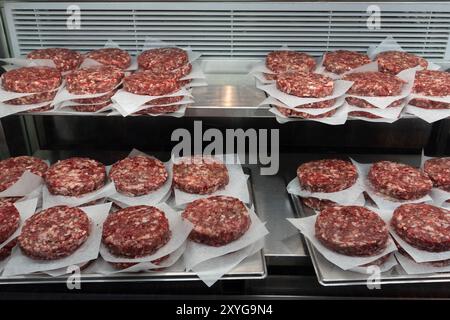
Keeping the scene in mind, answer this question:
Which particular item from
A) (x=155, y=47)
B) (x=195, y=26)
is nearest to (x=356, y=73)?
(x=195, y=26)

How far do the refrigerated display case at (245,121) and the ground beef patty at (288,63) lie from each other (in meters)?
0.08

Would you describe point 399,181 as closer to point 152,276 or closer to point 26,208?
point 152,276

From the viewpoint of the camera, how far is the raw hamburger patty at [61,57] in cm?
188

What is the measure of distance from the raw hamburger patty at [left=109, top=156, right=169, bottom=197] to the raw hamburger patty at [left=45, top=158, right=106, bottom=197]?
6 centimetres

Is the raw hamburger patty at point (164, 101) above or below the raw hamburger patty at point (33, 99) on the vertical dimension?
below

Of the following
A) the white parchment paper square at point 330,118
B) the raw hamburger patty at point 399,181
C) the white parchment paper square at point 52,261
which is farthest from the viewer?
the raw hamburger patty at point 399,181

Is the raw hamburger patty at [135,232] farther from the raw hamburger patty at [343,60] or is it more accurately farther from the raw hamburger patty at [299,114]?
the raw hamburger patty at [343,60]

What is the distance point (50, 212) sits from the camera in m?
1.70

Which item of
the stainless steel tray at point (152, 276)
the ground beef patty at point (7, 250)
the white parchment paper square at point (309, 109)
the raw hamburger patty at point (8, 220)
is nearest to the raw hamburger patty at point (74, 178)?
the raw hamburger patty at point (8, 220)

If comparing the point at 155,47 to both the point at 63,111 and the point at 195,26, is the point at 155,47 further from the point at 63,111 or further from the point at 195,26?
the point at 63,111

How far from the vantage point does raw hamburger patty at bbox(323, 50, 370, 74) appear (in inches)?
74.2

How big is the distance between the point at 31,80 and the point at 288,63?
3.26 ft

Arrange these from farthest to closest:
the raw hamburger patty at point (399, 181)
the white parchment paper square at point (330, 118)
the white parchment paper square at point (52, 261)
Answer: the raw hamburger patty at point (399, 181)
the white parchment paper square at point (330, 118)
the white parchment paper square at point (52, 261)

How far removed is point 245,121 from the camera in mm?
2299
